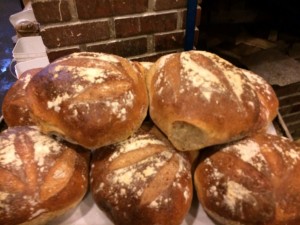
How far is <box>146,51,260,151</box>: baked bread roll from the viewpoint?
68 centimetres

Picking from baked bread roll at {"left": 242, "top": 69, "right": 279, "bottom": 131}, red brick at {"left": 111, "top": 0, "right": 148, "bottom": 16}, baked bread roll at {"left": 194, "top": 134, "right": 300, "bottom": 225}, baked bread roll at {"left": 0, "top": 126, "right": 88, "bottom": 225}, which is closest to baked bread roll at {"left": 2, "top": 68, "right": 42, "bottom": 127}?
baked bread roll at {"left": 0, "top": 126, "right": 88, "bottom": 225}

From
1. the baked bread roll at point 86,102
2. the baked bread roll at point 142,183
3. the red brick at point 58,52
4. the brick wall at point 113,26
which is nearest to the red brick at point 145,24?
the brick wall at point 113,26

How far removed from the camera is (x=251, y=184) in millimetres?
679

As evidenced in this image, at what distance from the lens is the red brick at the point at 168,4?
3.59ft

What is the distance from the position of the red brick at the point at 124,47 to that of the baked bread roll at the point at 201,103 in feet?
1.44

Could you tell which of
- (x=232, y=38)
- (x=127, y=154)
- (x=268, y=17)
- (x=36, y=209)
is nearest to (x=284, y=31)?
(x=268, y=17)

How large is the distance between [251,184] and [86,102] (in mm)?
474

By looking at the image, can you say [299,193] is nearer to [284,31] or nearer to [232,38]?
[232,38]

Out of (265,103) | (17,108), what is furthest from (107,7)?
(265,103)

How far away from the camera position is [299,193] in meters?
0.68

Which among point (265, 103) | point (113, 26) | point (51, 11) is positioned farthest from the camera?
point (113, 26)

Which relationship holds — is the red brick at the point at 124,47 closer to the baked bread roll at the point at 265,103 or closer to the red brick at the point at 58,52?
the red brick at the point at 58,52

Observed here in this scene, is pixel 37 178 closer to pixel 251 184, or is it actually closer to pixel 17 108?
pixel 17 108

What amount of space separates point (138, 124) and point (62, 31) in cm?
55
